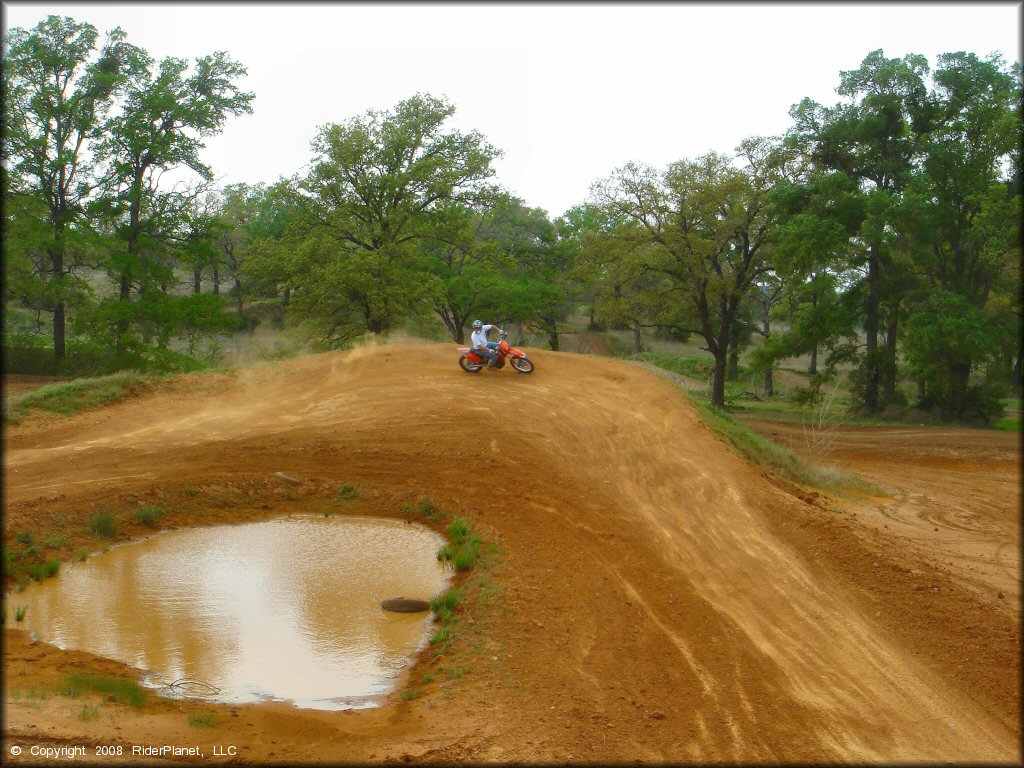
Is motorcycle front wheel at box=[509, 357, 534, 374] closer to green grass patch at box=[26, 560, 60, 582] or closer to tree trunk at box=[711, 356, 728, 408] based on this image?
green grass patch at box=[26, 560, 60, 582]

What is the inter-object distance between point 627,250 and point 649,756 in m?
26.2

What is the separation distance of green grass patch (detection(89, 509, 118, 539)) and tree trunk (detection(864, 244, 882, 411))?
2885 centimetres

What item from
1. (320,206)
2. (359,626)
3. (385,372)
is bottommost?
(359,626)

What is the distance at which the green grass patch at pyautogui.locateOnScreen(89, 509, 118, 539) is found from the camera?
13.4 metres

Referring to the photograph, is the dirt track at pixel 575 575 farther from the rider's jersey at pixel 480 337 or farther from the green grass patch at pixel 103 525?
the rider's jersey at pixel 480 337

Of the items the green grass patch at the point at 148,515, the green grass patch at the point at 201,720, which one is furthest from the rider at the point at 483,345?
the green grass patch at the point at 201,720

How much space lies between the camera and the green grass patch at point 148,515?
46.1ft

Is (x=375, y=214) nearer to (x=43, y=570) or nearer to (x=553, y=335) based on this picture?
(x=553, y=335)

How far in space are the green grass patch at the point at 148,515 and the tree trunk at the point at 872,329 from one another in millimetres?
28108

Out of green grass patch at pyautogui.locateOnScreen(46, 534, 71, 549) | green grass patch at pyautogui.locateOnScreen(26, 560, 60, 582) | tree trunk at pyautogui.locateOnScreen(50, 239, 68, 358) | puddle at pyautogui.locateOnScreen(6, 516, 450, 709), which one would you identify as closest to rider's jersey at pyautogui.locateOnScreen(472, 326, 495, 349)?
puddle at pyautogui.locateOnScreen(6, 516, 450, 709)

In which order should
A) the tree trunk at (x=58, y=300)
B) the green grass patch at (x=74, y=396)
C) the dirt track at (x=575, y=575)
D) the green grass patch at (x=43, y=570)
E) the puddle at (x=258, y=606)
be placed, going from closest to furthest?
the dirt track at (x=575, y=575), the puddle at (x=258, y=606), the green grass patch at (x=43, y=570), the green grass patch at (x=74, y=396), the tree trunk at (x=58, y=300)

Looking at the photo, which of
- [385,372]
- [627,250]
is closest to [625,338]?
[627,250]

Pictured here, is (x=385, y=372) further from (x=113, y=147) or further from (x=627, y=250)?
(x=113, y=147)

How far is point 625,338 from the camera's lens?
59.7 metres
